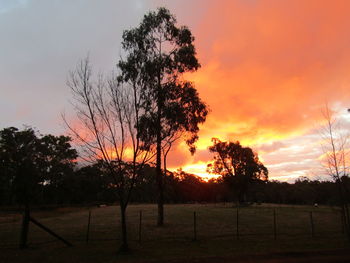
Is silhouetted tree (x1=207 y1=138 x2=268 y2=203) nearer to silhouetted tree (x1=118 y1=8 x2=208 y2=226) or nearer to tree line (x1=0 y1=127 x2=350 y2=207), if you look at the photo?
tree line (x1=0 y1=127 x2=350 y2=207)

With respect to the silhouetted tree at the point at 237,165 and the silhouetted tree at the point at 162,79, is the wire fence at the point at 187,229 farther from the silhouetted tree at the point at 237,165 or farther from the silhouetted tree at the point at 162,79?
the silhouetted tree at the point at 237,165

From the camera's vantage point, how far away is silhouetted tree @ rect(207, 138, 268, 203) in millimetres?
71250

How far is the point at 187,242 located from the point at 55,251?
21.4 feet

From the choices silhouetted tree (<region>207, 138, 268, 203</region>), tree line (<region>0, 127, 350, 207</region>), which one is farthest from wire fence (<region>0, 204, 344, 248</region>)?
silhouetted tree (<region>207, 138, 268, 203</region>)

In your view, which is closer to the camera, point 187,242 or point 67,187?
point 187,242

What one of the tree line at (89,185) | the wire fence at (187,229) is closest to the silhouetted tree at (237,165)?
the tree line at (89,185)

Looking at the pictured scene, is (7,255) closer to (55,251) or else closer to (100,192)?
(55,251)

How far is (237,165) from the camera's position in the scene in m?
72.4

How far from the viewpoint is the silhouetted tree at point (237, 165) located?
71.2 meters

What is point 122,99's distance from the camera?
50.2 ft

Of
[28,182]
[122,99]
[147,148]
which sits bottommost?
[28,182]

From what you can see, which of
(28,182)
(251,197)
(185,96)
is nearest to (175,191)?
(251,197)

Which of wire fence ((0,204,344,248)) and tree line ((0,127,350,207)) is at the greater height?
tree line ((0,127,350,207))

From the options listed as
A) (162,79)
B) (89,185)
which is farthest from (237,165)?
(162,79)
